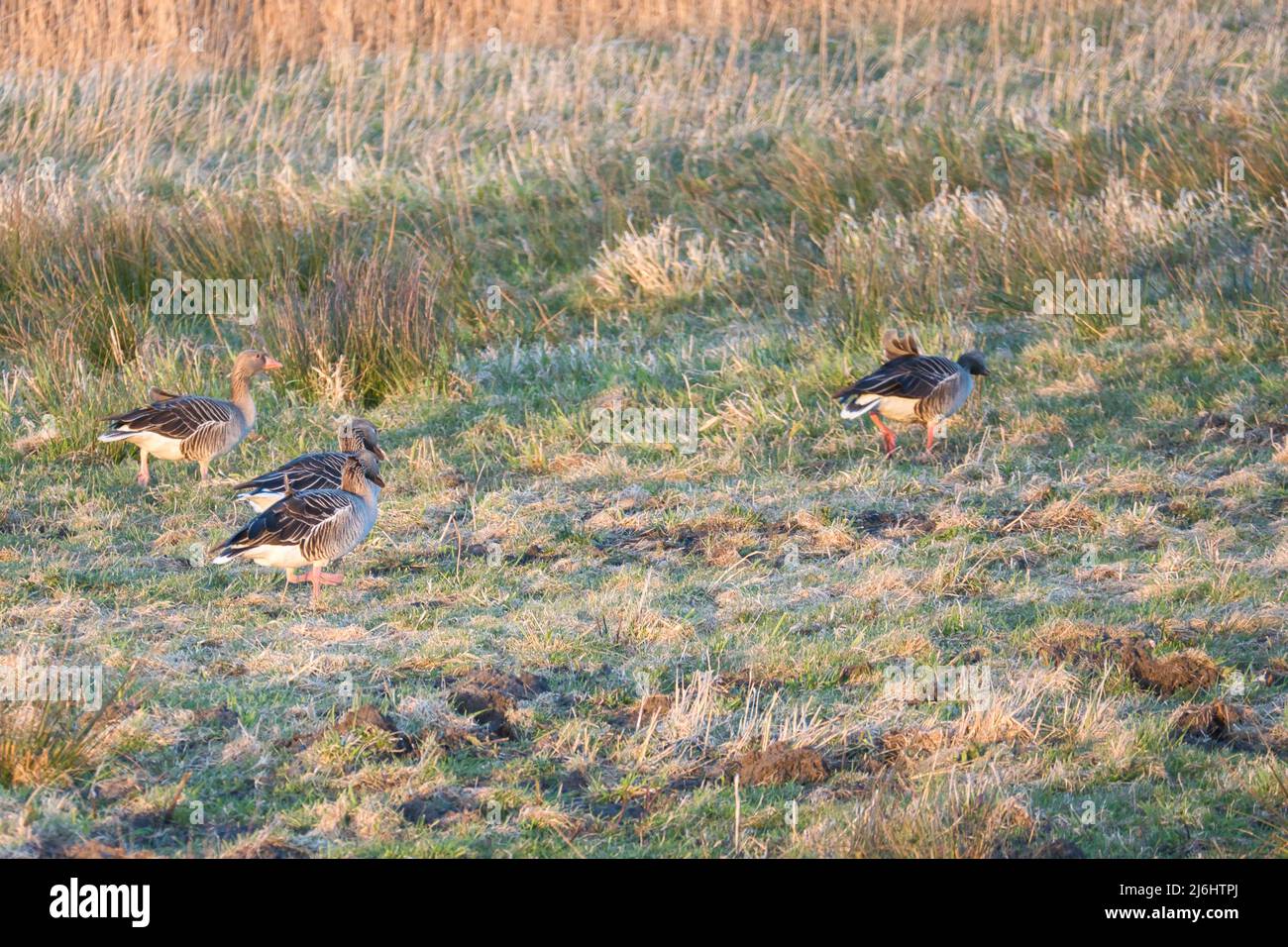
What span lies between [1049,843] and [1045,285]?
6.62 meters

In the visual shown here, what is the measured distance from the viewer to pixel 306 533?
257 inches

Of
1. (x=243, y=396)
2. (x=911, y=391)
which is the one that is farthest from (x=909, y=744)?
(x=243, y=396)

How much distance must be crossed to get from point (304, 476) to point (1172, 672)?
4151mm

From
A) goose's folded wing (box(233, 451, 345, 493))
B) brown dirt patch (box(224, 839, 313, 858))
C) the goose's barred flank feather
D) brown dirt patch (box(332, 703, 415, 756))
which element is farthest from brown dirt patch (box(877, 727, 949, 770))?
goose's folded wing (box(233, 451, 345, 493))

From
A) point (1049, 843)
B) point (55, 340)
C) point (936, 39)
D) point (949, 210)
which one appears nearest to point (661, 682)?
point (1049, 843)

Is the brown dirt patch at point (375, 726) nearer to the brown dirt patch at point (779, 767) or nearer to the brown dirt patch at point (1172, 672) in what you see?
the brown dirt patch at point (779, 767)

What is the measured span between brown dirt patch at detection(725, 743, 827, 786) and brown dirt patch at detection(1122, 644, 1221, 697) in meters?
1.51

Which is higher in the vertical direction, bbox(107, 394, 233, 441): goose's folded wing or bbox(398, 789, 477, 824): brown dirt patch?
bbox(398, 789, 477, 824): brown dirt patch

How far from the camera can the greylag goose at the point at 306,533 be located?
6512 mm

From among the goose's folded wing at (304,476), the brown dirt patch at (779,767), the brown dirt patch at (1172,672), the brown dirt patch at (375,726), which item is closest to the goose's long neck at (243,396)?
the goose's folded wing at (304,476)

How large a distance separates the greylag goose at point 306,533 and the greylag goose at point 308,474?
1.05 feet

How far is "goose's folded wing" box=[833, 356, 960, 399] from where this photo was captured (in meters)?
8.30

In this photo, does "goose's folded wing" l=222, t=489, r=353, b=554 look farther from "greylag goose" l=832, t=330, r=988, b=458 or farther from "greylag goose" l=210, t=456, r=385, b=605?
"greylag goose" l=832, t=330, r=988, b=458

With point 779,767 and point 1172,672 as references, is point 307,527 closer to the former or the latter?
point 779,767
